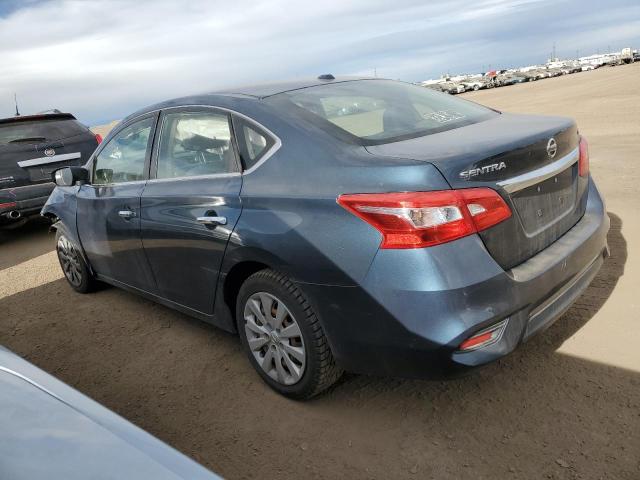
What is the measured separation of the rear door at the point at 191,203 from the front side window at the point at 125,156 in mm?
212

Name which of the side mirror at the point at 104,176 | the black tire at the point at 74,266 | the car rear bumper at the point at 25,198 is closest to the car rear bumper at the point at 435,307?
the side mirror at the point at 104,176

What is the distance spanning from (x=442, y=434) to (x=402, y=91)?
2091mm

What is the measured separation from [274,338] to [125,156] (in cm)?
200

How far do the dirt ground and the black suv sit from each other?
3.27 meters

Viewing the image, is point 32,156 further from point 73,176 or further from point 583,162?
point 583,162

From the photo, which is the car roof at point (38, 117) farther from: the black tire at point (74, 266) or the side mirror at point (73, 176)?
the side mirror at point (73, 176)

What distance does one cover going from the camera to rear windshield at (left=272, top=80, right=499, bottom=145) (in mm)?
2922

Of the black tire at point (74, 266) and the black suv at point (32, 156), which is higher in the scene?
the black suv at point (32, 156)

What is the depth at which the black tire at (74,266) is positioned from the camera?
197 inches

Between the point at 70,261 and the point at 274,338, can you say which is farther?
the point at 70,261

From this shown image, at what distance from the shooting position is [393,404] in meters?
2.93

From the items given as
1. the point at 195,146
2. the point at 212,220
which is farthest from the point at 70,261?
the point at 212,220

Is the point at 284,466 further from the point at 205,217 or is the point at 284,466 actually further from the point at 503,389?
the point at 205,217

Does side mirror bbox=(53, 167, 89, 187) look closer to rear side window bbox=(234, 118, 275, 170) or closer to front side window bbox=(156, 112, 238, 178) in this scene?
front side window bbox=(156, 112, 238, 178)
